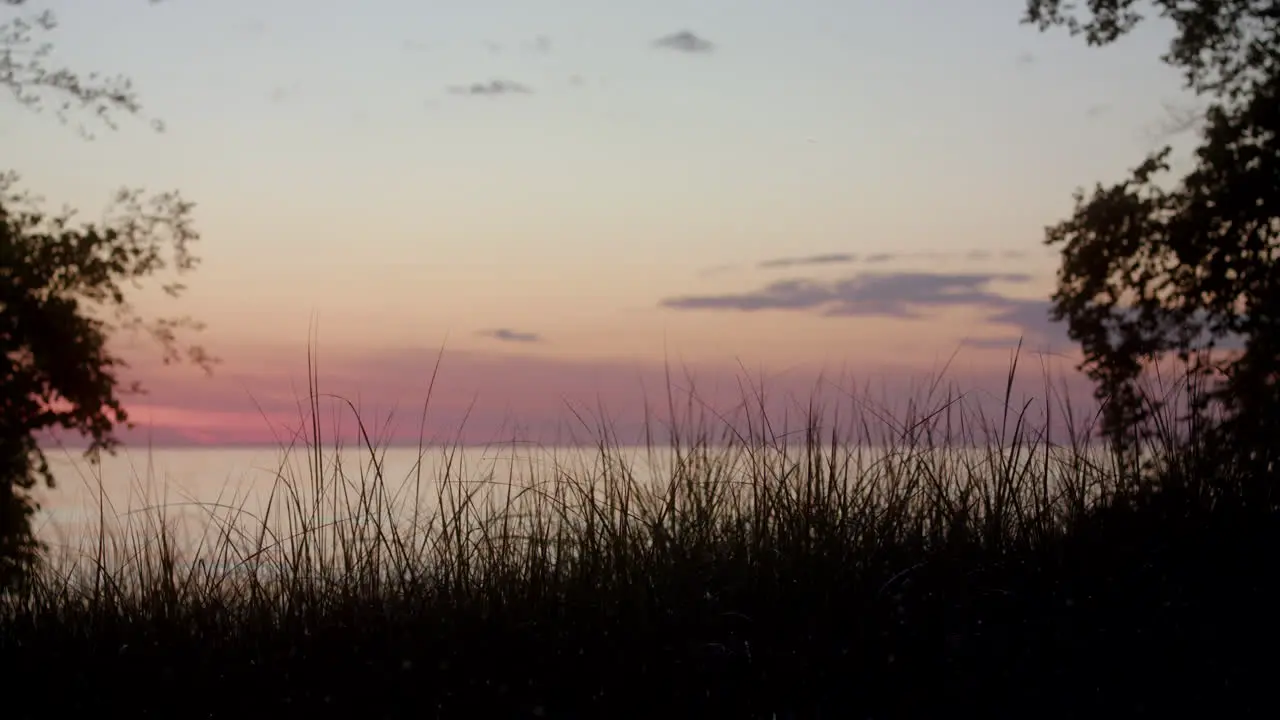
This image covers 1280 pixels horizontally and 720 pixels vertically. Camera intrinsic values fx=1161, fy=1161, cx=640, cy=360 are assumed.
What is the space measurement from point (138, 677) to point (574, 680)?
5.31ft

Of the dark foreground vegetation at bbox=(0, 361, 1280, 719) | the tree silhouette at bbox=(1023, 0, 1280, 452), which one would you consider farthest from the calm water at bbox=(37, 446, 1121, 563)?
the tree silhouette at bbox=(1023, 0, 1280, 452)

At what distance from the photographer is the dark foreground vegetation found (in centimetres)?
384

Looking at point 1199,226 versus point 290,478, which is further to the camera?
point 1199,226

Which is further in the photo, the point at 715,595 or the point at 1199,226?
the point at 1199,226

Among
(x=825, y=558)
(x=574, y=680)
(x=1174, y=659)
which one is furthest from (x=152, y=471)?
(x=1174, y=659)

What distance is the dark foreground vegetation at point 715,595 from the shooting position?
12.6ft

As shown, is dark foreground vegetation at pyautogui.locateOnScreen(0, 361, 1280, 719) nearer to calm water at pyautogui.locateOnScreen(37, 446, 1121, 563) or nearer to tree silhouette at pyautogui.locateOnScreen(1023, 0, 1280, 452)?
calm water at pyautogui.locateOnScreen(37, 446, 1121, 563)

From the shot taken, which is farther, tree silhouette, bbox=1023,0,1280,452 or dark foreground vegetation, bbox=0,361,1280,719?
tree silhouette, bbox=1023,0,1280,452

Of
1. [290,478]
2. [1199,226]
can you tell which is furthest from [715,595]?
[1199,226]

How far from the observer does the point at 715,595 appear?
434 centimetres

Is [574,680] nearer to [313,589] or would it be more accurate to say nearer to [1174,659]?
[313,589]

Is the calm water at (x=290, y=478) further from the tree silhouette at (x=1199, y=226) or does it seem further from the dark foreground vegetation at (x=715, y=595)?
the tree silhouette at (x=1199, y=226)

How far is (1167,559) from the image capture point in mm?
4625

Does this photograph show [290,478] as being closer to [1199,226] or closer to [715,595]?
[715,595]
